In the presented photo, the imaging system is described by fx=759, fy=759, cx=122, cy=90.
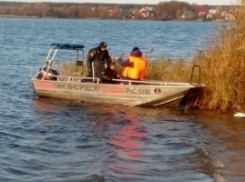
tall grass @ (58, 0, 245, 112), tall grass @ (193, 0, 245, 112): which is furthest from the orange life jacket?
tall grass @ (193, 0, 245, 112)

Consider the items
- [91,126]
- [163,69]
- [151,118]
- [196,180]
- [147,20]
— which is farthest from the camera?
[147,20]

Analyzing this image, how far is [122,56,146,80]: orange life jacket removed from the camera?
67.5 ft

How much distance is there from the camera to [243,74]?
19.2 metres

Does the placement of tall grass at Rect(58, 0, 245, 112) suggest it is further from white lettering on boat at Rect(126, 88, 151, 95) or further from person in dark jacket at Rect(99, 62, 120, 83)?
person in dark jacket at Rect(99, 62, 120, 83)

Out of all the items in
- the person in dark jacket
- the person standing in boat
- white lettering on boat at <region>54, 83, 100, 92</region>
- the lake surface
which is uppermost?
the person standing in boat

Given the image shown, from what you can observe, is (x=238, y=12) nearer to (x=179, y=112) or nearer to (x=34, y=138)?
(x=179, y=112)

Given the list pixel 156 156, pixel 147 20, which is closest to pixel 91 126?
pixel 156 156

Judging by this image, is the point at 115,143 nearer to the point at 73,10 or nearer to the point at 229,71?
the point at 229,71

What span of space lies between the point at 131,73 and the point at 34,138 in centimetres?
499

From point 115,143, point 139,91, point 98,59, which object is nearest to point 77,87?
point 98,59

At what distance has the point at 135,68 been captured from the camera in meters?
20.6

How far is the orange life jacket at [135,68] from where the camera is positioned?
20578 millimetres

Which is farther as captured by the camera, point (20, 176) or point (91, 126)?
point (91, 126)

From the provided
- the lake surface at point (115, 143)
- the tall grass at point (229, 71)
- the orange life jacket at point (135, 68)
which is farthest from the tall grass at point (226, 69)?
the orange life jacket at point (135, 68)
